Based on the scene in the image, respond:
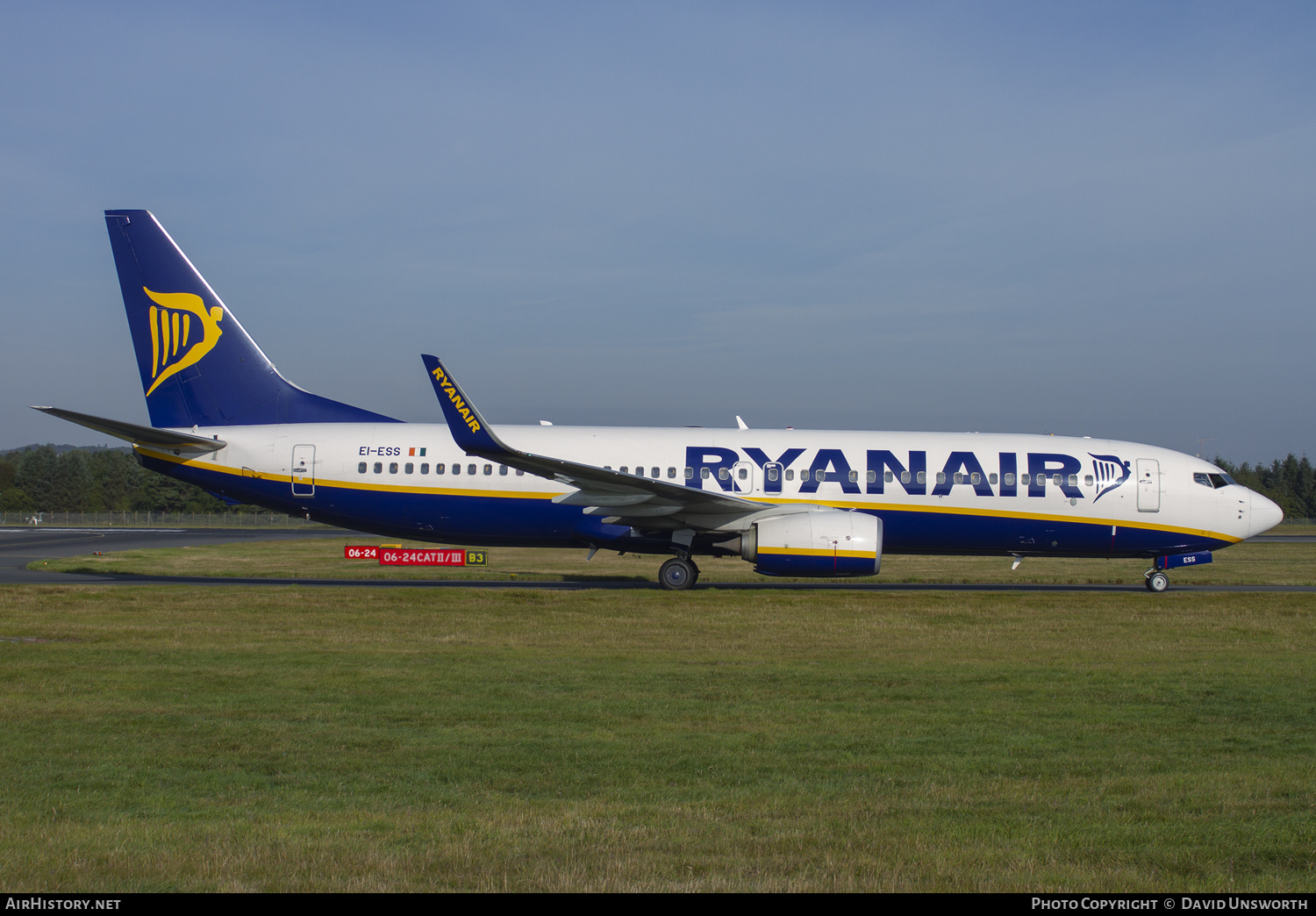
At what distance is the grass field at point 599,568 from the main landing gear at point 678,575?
2919 mm

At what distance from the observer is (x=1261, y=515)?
2319 cm

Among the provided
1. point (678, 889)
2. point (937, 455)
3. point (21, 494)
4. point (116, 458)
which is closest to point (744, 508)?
point (937, 455)

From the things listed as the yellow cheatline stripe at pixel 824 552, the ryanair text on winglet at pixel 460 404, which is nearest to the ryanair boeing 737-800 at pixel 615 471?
the yellow cheatline stripe at pixel 824 552

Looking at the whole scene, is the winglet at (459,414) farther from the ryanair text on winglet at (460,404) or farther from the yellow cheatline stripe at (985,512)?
the yellow cheatline stripe at (985,512)

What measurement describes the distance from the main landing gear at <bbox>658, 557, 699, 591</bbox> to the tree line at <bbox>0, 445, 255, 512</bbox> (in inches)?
3577

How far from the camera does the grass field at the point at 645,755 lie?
5098 millimetres

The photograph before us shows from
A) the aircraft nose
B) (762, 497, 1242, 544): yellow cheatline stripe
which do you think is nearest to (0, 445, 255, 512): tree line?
(762, 497, 1242, 544): yellow cheatline stripe

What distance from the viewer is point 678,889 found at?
4.70 m

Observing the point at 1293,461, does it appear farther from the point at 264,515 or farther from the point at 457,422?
the point at 457,422

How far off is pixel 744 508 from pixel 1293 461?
120123mm

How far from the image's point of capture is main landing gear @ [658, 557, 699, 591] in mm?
21375

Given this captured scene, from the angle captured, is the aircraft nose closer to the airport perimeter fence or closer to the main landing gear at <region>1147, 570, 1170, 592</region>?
the main landing gear at <region>1147, 570, 1170, 592</region>

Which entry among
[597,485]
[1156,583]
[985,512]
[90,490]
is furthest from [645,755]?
[90,490]

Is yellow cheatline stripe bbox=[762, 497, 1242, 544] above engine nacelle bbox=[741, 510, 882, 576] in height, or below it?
above
